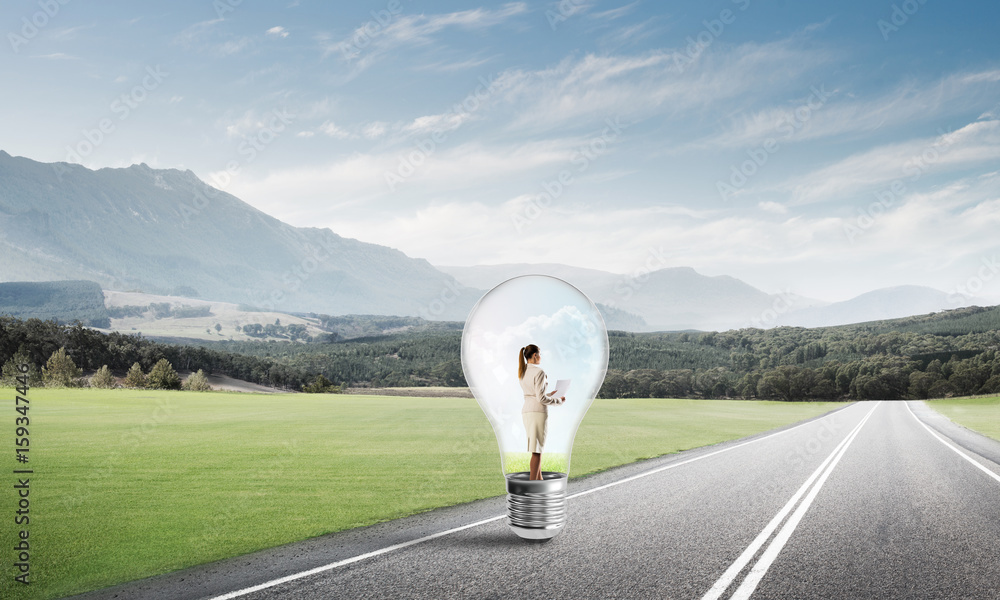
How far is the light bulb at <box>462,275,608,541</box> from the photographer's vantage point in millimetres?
7887

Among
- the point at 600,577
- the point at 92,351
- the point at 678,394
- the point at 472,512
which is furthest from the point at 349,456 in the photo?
the point at 92,351

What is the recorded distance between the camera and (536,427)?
784 centimetres

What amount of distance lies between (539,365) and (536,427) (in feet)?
2.71

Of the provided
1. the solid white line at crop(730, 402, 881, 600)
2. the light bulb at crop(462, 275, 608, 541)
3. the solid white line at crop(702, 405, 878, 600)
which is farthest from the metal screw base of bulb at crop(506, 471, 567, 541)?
the solid white line at crop(730, 402, 881, 600)

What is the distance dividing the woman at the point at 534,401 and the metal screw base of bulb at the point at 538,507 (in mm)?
181

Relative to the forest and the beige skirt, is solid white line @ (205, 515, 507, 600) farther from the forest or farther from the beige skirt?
the forest

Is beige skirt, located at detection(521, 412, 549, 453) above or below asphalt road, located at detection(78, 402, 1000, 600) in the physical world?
above

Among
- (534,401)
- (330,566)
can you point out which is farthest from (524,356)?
(330,566)

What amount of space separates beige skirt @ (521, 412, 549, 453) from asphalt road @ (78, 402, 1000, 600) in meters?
1.37

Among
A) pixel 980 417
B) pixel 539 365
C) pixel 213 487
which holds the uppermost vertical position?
pixel 539 365

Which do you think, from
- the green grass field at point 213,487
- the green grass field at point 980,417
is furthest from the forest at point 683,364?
the green grass field at point 213,487

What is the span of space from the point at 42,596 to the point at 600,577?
6268 millimetres

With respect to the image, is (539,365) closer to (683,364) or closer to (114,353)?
(114,353)

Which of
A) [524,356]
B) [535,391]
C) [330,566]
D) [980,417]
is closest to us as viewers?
[330,566]
